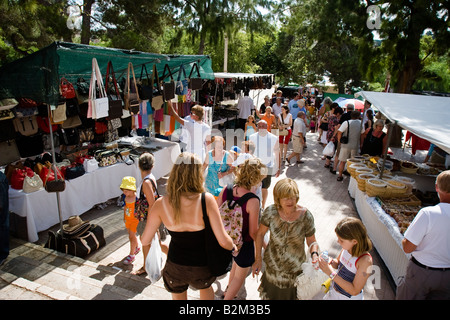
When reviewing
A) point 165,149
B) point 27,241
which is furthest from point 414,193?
point 27,241

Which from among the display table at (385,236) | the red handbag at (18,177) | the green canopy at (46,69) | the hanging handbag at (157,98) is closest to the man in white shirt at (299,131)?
the display table at (385,236)

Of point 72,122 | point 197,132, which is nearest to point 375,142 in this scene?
point 197,132

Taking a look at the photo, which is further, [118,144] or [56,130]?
[118,144]

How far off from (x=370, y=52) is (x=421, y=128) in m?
8.48

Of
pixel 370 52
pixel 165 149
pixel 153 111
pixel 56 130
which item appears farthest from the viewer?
pixel 370 52

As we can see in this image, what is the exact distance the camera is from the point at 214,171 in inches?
152

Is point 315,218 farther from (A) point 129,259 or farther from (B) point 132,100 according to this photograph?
(B) point 132,100

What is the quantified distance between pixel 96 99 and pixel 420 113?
4510mm

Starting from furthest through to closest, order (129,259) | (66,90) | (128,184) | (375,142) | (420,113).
A: (375,142), (66,90), (420,113), (129,259), (128,184)

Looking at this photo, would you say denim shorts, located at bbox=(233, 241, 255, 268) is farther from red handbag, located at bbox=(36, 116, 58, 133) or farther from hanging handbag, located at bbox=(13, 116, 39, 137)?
hanging handbag, located at bbox=(13, 116, 39, 137)

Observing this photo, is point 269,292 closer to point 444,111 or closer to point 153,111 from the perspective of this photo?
point 444,111

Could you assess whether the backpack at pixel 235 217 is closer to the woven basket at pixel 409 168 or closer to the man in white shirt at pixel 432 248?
the man in white shirt at pixel 432 248

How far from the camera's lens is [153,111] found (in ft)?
19.4

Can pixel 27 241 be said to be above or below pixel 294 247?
below
